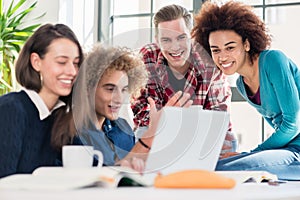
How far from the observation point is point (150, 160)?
135 centimetres

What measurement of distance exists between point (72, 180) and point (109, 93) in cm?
79

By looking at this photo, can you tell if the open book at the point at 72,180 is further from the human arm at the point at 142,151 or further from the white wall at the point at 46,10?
the white wall at the point at 46,10

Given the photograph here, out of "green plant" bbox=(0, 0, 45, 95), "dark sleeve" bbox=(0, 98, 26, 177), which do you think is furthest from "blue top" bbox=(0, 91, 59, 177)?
"green plant" bbox=(0, 0, 45, 95)

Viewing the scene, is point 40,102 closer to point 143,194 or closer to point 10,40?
point 143,194

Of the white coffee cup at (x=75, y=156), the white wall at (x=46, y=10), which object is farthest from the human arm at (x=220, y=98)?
the white wall at (x=46, y=10)

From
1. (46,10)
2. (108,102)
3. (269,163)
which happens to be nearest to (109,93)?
(108,102)

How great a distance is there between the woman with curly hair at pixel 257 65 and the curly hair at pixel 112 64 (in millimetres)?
675

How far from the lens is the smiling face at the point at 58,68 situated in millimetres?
1709

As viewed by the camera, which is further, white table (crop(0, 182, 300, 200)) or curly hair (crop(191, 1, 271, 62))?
curly hair (crop(191, 1, 271, 62))

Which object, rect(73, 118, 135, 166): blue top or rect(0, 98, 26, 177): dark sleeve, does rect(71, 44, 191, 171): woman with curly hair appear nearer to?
rect(73, 118, 135, 166): blue top

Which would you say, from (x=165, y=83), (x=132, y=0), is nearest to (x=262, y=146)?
(x=165, y=83)

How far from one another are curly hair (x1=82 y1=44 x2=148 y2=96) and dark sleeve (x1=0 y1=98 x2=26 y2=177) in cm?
26

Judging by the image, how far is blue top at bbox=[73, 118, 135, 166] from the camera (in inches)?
64.7

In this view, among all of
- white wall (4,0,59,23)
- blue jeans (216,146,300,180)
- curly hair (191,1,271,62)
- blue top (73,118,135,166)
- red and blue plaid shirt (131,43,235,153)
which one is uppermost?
white wall (4,0,59,23)
